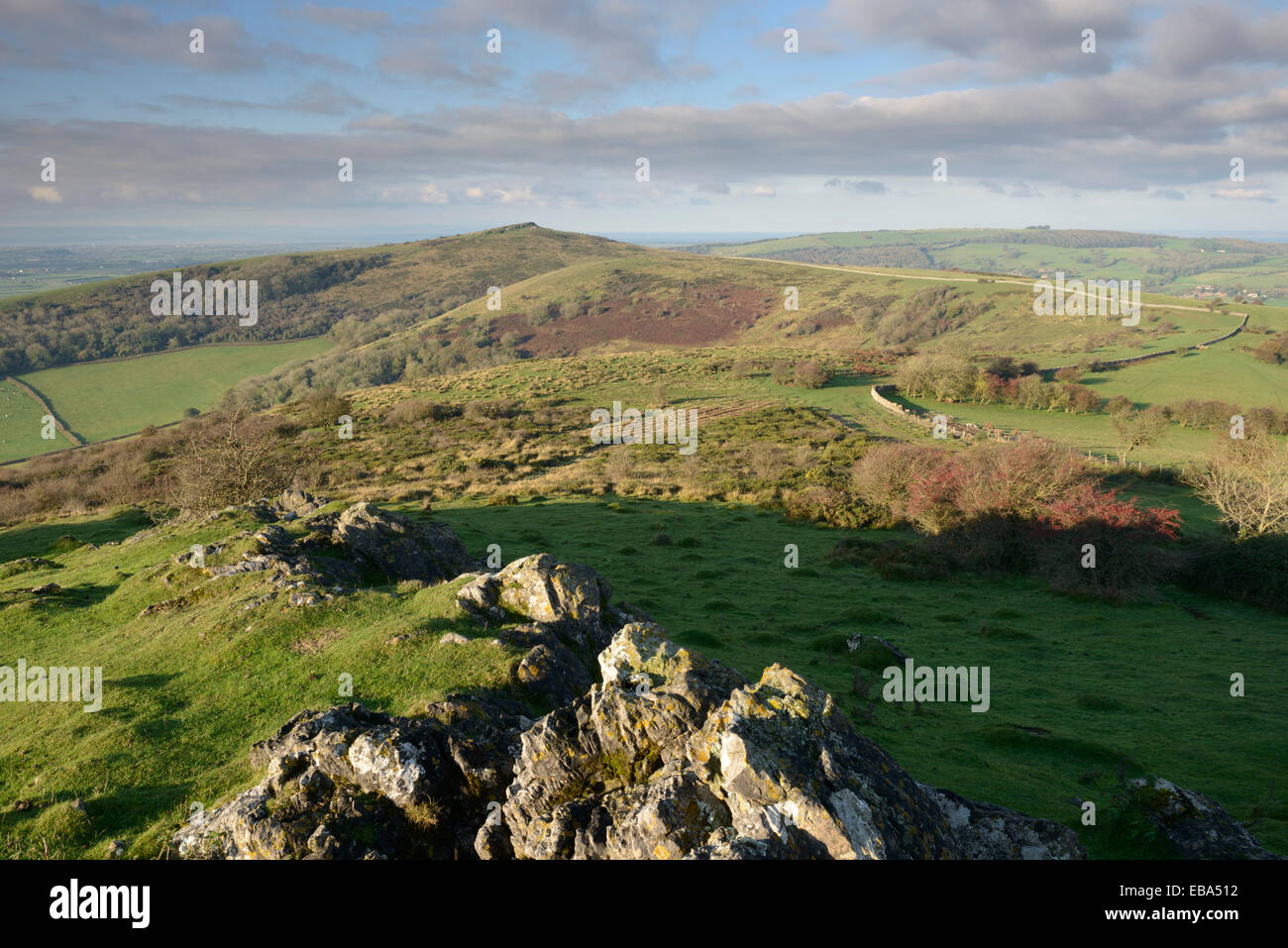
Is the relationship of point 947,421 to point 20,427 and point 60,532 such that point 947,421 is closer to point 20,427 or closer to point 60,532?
point 60,532

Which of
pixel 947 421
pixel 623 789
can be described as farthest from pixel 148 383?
pixel 623 789

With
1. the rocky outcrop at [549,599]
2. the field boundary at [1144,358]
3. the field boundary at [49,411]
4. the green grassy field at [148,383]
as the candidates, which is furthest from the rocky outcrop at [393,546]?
the green grassy field at [148,383]

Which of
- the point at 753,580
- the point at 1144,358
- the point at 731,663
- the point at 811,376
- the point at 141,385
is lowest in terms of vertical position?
the point at 753,580

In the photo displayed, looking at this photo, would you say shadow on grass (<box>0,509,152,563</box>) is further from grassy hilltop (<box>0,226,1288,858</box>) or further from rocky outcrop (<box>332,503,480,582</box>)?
rocky outcrop (<box>332,503,480,582</box>)

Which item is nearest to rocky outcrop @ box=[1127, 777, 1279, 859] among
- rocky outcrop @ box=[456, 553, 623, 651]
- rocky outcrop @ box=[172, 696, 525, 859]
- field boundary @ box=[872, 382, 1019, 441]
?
rocky outcrop @ box=[172, 696, 525, 859]

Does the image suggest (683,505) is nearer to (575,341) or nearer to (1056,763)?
(1056,763)

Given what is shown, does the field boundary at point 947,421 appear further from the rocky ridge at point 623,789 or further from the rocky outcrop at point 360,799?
the rocky outcrop at point 360,799

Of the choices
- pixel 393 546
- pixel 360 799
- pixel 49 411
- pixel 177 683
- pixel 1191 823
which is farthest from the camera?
pixel 49 411
